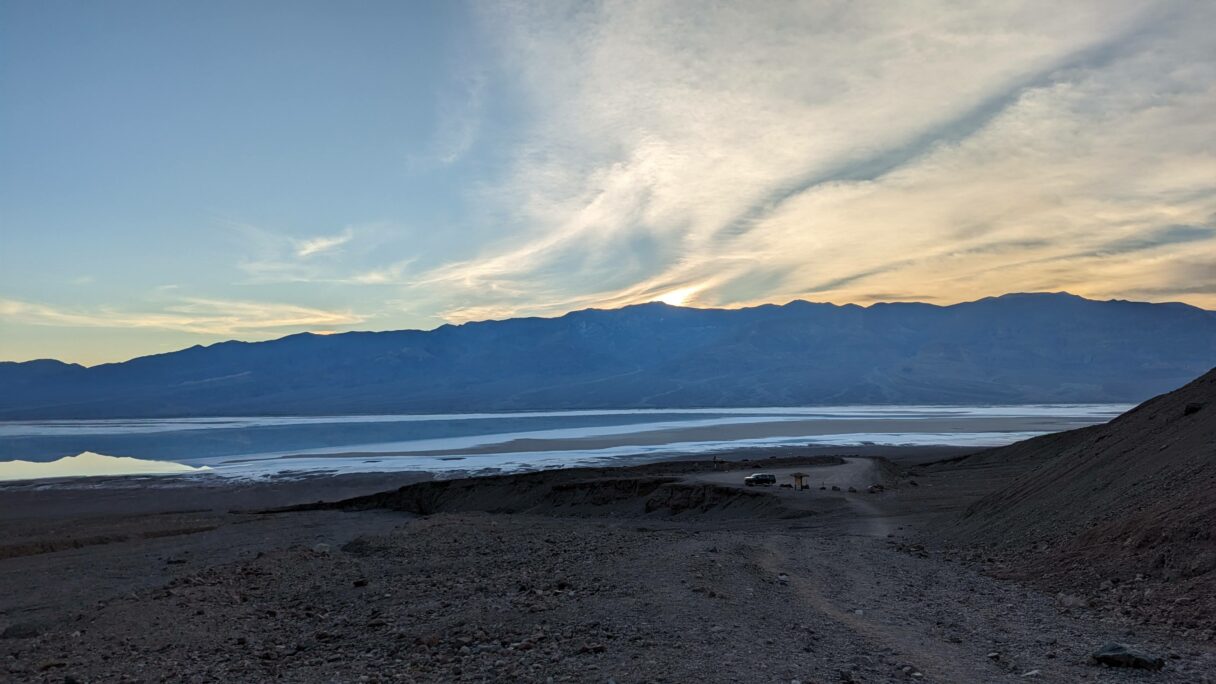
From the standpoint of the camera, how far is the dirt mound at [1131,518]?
9820 millimetres

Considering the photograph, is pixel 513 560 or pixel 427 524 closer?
pixel 513 560

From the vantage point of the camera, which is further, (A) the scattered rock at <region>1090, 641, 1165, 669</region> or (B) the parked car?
(B) the parked car

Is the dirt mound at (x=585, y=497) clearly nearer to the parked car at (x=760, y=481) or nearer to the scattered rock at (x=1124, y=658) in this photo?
the parked car at (x=760, y=481)

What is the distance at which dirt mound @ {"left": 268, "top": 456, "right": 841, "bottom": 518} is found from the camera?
2824 cm

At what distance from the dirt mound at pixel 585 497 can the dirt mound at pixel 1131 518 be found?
27.3 ft

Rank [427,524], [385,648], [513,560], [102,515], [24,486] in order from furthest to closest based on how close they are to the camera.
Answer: [24,486] < [102,515] < [427,524] < [513,560] < [385,648]

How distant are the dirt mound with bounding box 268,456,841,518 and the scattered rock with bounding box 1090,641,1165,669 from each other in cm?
1727

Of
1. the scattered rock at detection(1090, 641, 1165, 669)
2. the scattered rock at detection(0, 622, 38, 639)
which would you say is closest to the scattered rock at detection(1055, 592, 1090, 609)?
the scattered rock at detection(1090, 641, 1165, 669)

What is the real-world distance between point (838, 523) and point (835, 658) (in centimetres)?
1564

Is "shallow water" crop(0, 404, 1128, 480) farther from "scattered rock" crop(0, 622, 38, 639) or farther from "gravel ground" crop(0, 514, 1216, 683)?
"scattered rock" crop(0, 622, 38, 639)

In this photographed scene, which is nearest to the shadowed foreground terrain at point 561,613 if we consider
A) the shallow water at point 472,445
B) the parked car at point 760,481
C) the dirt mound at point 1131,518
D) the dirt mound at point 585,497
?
the dirt mound at point 1131,518

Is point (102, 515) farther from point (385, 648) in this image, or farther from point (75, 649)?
point (385, 648)

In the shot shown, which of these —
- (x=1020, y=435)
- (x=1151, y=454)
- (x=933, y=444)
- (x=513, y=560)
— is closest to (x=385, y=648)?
(x=513, y=560)

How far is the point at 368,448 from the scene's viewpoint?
70.3 m
